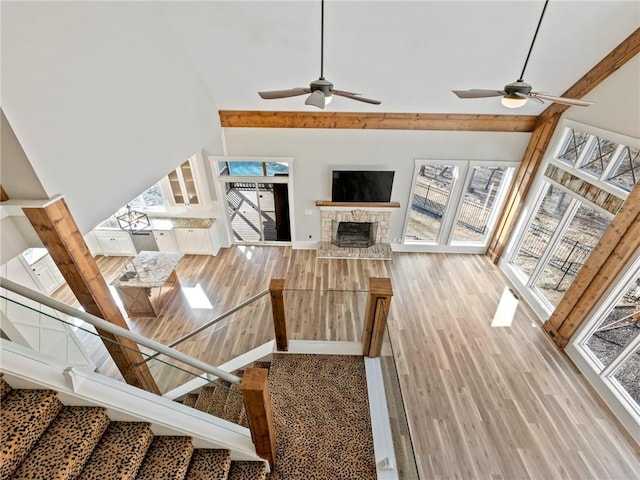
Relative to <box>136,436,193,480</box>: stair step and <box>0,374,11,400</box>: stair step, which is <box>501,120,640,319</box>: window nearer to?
<box>136,436,193,480</box>: stair step

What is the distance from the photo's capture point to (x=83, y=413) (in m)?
1.96

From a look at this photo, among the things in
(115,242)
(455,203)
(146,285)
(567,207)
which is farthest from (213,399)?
(567,207)

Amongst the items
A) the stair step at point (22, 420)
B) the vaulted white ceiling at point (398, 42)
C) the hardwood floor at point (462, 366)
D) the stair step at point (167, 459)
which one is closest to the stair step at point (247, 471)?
the stair step at point (167, 459)

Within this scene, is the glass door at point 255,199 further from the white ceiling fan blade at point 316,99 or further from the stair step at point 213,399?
the stair step at point 213,399

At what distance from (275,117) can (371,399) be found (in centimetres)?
534

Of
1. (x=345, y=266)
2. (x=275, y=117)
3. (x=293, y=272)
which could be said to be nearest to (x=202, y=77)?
(x=275, y=117)

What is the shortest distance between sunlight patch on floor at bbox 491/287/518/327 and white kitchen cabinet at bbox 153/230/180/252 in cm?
716

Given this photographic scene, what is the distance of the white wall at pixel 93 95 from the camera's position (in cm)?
227

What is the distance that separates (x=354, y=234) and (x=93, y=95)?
5.78 m

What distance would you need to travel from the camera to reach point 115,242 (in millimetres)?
7379

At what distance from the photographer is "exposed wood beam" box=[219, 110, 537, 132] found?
5.93 metres

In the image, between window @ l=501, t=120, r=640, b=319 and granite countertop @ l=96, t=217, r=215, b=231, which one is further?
granite countertop @ l=96, t=217, r=215, b=231

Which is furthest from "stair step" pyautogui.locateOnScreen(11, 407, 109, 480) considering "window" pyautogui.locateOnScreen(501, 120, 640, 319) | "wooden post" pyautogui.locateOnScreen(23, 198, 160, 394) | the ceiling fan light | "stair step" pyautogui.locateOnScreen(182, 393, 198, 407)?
"window" pyautogui.locateOnScreen(501, 120, 640, 319)

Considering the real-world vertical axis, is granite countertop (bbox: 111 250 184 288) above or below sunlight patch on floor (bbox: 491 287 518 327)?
above
